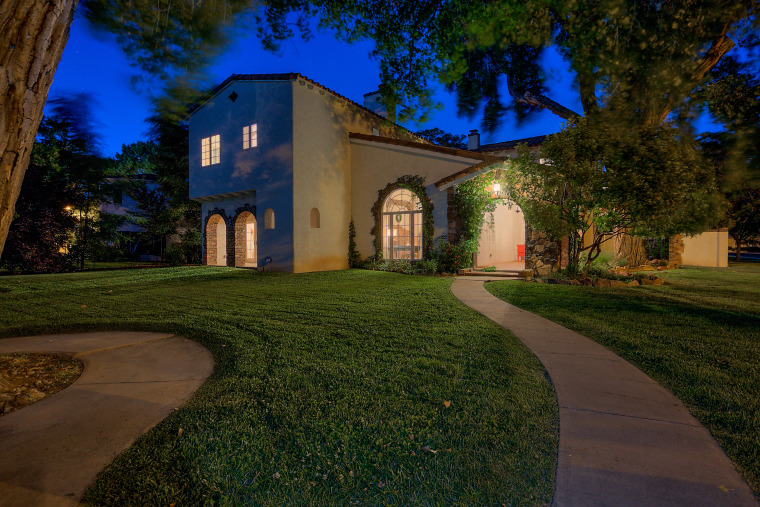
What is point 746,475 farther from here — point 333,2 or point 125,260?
point 125,260

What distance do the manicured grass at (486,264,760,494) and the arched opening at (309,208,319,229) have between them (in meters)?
6.72

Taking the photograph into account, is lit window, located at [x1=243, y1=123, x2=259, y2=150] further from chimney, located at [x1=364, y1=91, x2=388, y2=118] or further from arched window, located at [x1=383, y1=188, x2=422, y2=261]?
chimney, located at [x1=364, y1=91, x2=388, y2=118]

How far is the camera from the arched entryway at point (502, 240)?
45.4 feet

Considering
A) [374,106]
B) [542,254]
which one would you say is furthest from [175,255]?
[542,254]

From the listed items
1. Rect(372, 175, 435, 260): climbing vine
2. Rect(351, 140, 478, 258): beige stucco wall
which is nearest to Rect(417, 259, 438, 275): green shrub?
Rect(372, 175, 435, 260): climbing vine

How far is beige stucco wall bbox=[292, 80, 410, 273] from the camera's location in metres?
12.3

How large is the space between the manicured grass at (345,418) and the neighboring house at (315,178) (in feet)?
23.9

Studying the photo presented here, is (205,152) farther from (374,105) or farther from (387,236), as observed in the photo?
(387,236)

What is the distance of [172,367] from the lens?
3.46 meters

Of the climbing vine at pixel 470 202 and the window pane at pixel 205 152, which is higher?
the window pane at pixel 205 152

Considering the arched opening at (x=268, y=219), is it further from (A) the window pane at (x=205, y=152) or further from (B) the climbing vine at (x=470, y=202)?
(B) the climbing vine at (x=470, y=202)

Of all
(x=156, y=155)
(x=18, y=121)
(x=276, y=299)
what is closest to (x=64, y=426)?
(x=18, y=121)

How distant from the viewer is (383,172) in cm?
1368

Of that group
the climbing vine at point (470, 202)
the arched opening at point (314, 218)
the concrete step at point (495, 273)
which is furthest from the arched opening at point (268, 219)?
the concrete step at point (495, 273)
